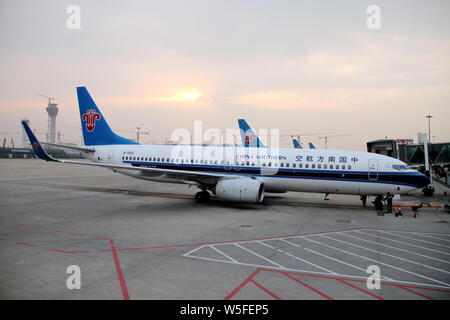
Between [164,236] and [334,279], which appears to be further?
[164,236]

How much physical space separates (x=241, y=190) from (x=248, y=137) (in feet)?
108

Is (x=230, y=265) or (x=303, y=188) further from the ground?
(x=303, y=188)

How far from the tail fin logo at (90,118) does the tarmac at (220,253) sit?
936 cm

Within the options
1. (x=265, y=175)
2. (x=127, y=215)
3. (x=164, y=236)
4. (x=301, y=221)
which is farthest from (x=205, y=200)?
(x=164, y=236)

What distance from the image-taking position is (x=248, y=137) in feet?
170

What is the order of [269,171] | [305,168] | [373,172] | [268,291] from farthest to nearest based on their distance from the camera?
[269,171] → [305,168] → [373,172] → [268,291]

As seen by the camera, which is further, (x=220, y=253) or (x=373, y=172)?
(x=373, y=172)

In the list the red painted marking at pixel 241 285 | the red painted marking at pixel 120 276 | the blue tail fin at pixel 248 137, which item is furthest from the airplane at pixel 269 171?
the blue tail fin at pixel 248 137

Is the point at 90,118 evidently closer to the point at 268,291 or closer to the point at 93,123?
the point at 93,123

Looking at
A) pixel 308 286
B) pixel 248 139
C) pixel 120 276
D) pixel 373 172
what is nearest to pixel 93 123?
pixel 120 276

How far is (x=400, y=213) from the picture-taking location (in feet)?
59.8

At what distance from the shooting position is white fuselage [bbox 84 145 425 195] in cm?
1967
